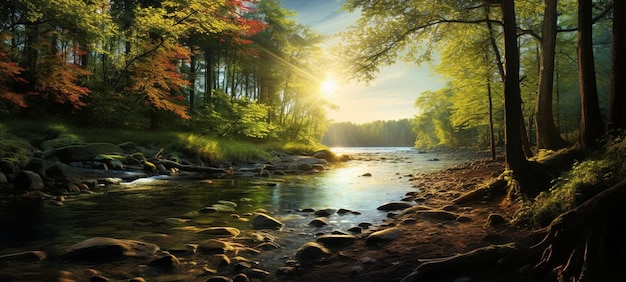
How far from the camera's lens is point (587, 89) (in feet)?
20.6

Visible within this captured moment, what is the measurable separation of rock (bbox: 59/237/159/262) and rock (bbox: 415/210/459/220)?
4762 millimetres

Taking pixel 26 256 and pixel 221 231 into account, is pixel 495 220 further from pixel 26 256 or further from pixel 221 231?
pixel 26 256

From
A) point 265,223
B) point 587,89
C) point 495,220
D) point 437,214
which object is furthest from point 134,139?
point 587,89

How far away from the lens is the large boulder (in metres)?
13.6

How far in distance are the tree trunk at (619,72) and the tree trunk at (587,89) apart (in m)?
0.29

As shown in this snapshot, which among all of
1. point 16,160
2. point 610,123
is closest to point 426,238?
point 610,123

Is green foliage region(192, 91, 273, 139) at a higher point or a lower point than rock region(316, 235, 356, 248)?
higher

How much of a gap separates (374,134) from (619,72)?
14658 cm

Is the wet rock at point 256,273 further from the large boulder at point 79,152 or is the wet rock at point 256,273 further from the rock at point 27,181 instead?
the large boulder at point 79,152

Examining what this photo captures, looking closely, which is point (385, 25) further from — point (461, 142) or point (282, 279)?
point (461, 142)

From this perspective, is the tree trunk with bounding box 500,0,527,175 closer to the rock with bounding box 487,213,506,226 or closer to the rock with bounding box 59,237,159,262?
the rock with bounding box 487,213,506,226

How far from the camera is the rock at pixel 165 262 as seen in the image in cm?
408

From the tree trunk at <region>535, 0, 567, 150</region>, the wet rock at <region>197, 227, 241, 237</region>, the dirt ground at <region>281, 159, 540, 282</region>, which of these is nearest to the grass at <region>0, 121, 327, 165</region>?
the wet rock at <region>197, 227, 241, 237</region>

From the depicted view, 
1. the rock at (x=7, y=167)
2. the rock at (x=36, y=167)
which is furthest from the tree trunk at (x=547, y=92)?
the rock at (x=7, y=167)
